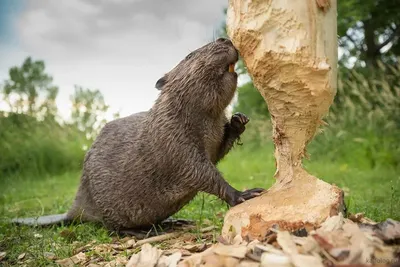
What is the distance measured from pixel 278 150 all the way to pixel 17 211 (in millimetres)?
3539

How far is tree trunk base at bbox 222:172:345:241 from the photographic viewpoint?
9.98ft

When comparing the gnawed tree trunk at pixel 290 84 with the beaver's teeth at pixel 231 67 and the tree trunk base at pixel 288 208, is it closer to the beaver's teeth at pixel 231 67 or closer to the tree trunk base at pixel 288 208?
the tree trunk base at pixel 288 208

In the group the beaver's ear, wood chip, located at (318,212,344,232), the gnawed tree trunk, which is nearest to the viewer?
wood chip, located at (318,212,344,232)

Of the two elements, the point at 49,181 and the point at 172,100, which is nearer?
the point at 172,100

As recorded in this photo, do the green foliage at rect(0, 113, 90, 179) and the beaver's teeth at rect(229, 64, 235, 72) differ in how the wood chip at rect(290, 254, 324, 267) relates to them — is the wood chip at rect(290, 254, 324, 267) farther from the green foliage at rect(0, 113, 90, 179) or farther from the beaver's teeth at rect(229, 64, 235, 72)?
the green foliage at rect(0, 113, 90, 179)

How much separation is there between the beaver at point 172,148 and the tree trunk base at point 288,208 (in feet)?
0.54

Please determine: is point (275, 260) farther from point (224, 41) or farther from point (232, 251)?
point (224, 41)

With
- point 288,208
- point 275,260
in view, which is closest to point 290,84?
point 288,208

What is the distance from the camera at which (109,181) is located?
409 cm

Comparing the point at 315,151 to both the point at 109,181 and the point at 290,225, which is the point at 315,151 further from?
the point at 290,225

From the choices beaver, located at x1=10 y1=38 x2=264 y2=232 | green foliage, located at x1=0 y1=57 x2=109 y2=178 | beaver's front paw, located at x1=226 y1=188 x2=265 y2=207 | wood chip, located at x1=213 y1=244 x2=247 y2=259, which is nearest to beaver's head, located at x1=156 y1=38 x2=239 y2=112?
beaver, located at x1=10 y1=38 x2=264 y2=232

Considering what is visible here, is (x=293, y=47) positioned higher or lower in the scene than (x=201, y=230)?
higher

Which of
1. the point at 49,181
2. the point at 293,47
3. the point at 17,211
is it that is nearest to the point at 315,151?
the point at 49,181

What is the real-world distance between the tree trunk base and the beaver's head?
0.67 meters
